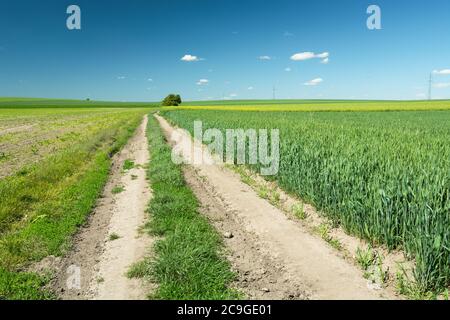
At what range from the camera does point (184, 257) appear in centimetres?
659

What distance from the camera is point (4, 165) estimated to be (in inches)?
655

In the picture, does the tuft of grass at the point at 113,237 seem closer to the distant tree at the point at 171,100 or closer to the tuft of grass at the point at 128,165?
the tuft of grass at the point at 128,165

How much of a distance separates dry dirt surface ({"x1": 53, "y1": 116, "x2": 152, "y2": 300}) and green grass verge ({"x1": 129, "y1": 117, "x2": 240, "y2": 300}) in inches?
12.3

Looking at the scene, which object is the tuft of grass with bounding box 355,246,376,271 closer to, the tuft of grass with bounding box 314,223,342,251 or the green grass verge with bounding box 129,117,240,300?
the tuft of grass with bounding box 314,223,342,251

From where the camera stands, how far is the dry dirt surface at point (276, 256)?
586cm

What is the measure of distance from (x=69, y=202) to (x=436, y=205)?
9150 millimetres

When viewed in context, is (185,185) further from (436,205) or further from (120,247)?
(436,205)

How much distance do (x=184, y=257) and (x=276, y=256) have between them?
190 cm

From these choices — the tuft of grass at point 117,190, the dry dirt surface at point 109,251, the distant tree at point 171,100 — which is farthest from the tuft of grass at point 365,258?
the distant tree at point 171,100

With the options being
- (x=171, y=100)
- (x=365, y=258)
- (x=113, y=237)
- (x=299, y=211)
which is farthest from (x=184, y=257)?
(x=171, y=100)

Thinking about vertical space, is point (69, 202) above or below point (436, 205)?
below

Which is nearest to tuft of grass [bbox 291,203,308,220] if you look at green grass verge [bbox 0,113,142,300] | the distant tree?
green grass verge [bbox 0,113,142,300]

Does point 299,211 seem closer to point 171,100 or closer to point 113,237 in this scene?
point 113,237
